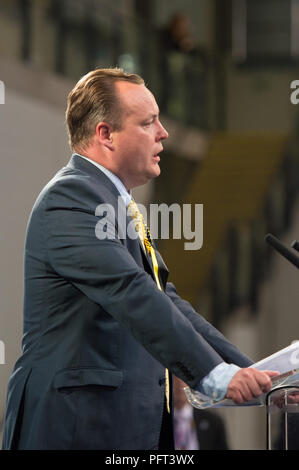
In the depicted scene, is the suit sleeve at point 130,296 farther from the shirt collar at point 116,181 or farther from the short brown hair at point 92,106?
the short brown hair at point 92,106

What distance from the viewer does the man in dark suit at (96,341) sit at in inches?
91.7

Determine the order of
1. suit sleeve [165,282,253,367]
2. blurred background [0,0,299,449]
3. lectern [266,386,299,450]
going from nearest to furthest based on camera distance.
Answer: lectern [266,386,299,450], suit sleeve [165,282,253,367], blurred background [0,0,299,449]

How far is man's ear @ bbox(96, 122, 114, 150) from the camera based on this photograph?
2615mm

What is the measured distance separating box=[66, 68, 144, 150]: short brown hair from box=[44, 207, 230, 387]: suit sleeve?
311mm

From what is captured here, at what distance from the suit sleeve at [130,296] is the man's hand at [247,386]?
0.24 feet

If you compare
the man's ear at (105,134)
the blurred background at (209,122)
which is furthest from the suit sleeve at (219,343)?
the blurred background at (209,122)

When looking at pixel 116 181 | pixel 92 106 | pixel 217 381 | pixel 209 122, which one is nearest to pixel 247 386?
pixel 217 381

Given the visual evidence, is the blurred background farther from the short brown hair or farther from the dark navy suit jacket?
the dark navy suit jacket

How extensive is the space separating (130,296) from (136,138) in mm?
472

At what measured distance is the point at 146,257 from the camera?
2.58m

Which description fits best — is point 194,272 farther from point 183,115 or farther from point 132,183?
point 132,183

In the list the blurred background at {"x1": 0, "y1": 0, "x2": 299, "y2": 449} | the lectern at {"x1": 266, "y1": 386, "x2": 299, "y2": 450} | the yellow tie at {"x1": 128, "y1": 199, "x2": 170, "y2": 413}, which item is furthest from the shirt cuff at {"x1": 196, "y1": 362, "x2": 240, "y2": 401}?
the blurred background at {"x1": 0, "y1": 0, "x2": 299, "y2": 449}

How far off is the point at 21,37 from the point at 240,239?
4.82 metres
